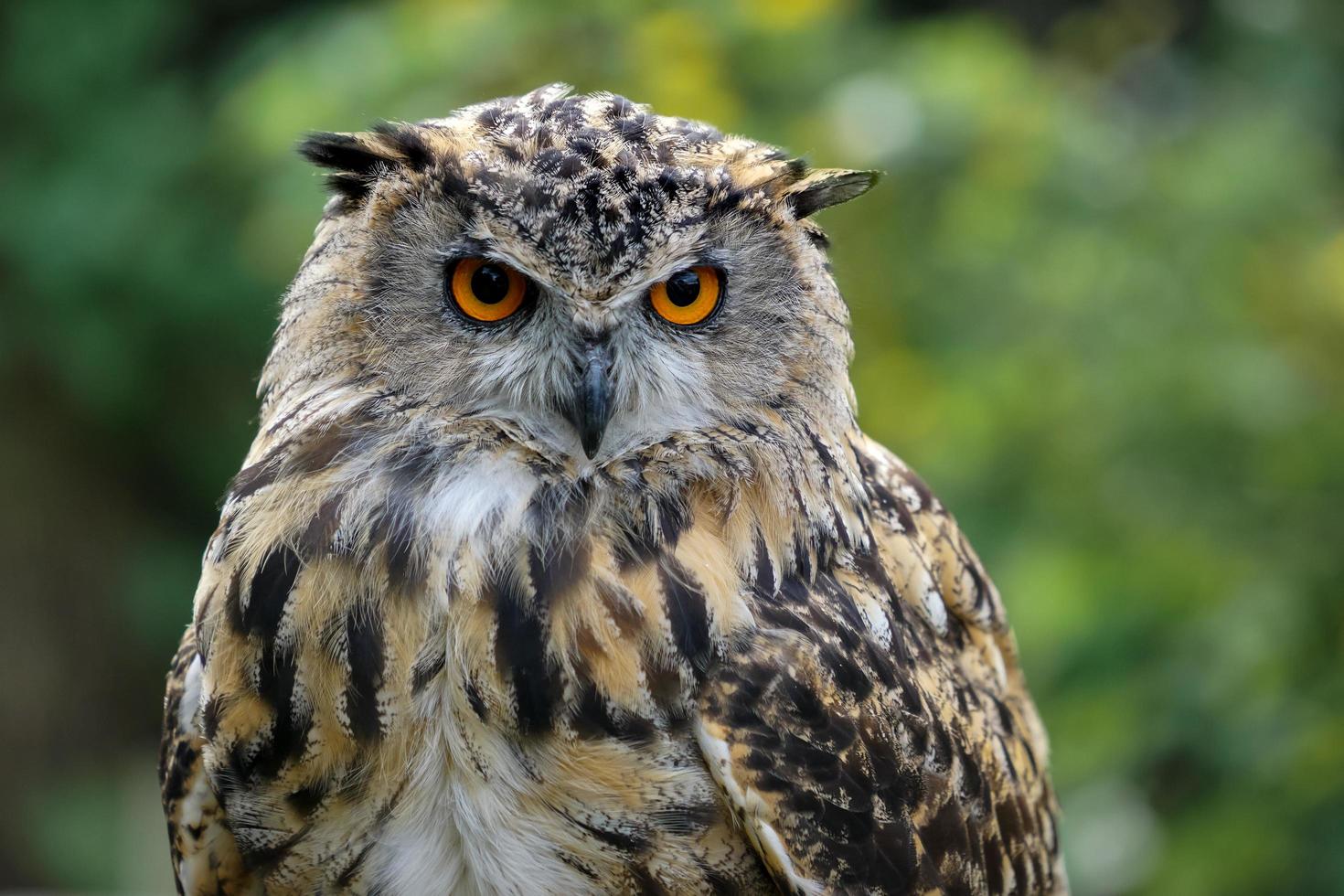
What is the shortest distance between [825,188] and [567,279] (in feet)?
1.21

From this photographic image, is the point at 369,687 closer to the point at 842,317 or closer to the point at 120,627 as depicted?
the point at 842,317

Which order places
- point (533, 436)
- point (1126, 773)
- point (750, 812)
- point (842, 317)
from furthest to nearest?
point (1126, 773), point (842, 317), point (533, 436), point (750, 812)

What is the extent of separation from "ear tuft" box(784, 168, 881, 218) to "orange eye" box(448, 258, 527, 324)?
351 mm

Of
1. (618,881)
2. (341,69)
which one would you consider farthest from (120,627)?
(618,881)

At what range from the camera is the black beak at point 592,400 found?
5.22 ft

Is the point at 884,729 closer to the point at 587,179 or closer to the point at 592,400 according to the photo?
the point at 592,400

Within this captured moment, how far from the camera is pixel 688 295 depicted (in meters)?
1.67

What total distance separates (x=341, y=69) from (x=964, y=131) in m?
1.23

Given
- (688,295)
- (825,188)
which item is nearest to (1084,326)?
(825,188)

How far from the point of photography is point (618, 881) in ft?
5.01

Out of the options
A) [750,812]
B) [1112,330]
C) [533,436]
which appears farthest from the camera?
[1112,330]

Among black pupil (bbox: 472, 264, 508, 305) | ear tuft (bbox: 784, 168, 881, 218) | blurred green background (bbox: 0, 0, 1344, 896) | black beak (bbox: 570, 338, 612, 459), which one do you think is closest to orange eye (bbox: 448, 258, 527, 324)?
black pupil (bbox: 472, 264, 508, 305)

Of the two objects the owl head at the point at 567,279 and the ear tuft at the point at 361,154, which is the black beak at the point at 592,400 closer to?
the owl head at the point at 567,279

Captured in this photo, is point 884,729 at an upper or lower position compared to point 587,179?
lower
